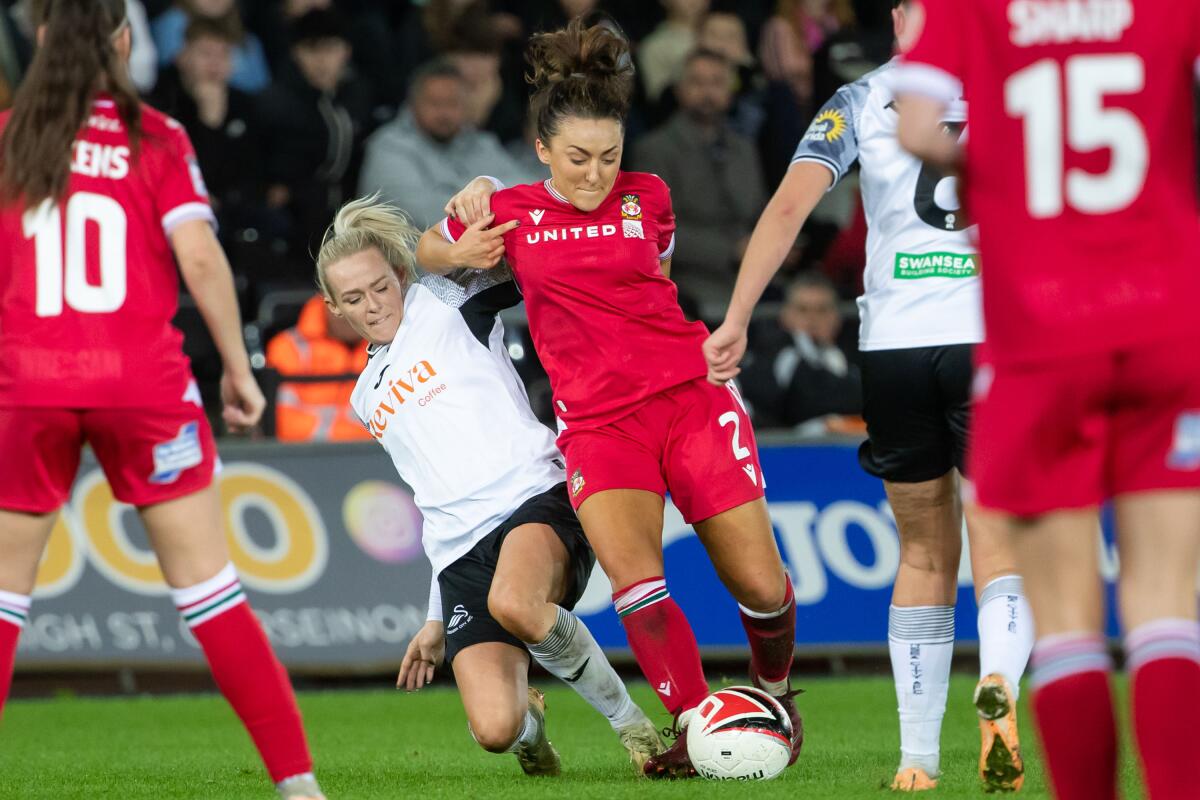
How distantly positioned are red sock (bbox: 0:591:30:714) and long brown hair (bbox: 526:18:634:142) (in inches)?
86.8

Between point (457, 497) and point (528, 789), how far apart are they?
0.99 meters

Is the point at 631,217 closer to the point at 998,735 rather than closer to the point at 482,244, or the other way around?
the point at 482,244

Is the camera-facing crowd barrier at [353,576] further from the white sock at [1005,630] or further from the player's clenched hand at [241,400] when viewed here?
the player's clenched hand at [241,400]

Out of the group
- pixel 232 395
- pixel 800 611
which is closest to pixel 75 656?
pixel 800 611

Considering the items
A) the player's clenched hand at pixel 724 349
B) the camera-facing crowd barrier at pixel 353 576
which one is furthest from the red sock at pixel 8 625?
the camera-facing crowd barrier at pixel 353 576

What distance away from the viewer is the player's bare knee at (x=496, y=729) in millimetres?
5332

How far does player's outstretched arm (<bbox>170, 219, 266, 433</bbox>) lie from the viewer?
4.02 metres

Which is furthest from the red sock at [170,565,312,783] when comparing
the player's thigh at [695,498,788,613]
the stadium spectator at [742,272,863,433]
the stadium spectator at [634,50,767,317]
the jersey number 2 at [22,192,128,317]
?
the stadium spectator at [634,50,767,317]

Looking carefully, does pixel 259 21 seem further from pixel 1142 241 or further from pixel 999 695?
pixel 1142 241

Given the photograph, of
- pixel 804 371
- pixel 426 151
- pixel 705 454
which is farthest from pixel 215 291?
pixel 426 151

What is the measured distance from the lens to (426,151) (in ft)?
33.6

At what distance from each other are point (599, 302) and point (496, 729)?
134 cm

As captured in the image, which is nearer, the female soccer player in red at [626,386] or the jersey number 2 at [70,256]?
the jersey number 2 at [70,256]

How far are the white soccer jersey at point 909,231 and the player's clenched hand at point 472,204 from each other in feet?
3.51
